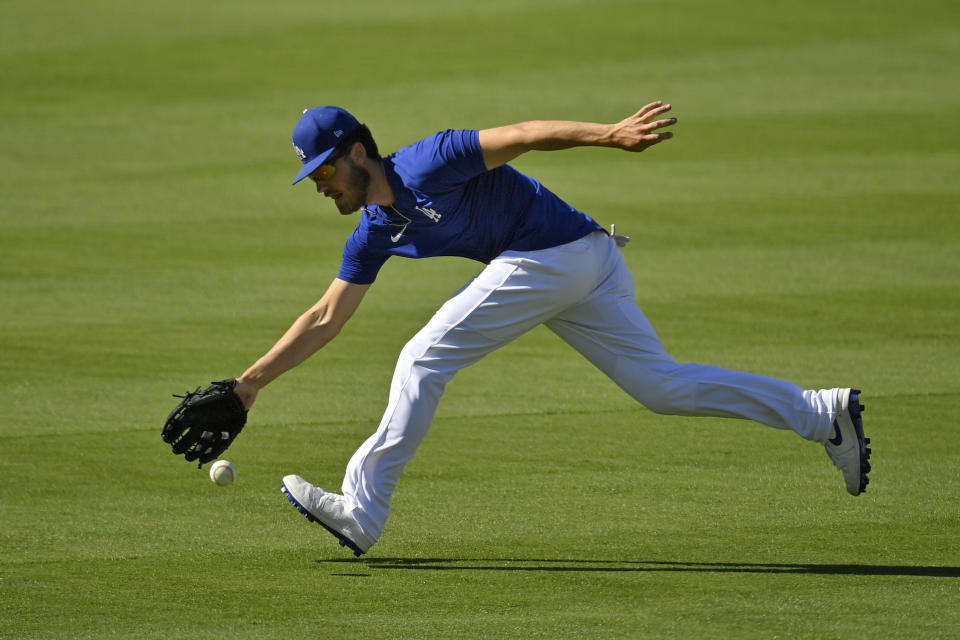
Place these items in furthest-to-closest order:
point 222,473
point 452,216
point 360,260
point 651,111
Result: point 222,473
point 360,260
point 452,216
point 651,111

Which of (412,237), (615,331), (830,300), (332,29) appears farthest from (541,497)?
(332,29)

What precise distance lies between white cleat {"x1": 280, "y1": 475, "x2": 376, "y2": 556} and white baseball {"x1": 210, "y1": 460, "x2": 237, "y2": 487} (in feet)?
2.90

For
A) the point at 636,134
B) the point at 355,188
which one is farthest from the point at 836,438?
the point at 355,188

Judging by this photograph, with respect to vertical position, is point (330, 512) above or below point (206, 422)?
below

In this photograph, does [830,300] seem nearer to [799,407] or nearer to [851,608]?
[799,407]

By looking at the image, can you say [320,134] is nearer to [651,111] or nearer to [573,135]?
[573,135]

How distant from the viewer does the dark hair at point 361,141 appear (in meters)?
6.02

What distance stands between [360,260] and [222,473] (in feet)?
4.16

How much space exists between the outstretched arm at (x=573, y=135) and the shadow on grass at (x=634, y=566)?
1.71 meters

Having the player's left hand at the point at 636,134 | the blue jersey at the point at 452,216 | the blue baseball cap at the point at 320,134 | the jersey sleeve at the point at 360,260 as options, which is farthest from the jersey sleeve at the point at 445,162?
the player's left hand at the point at 636,134

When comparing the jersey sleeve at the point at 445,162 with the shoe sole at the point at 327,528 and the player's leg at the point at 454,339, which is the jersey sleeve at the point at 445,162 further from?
the shoe sole at the point at 327,528

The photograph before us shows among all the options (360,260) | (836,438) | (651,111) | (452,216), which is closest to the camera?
(651,111)

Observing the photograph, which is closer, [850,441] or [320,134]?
[320,134]

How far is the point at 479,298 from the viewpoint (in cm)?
611
